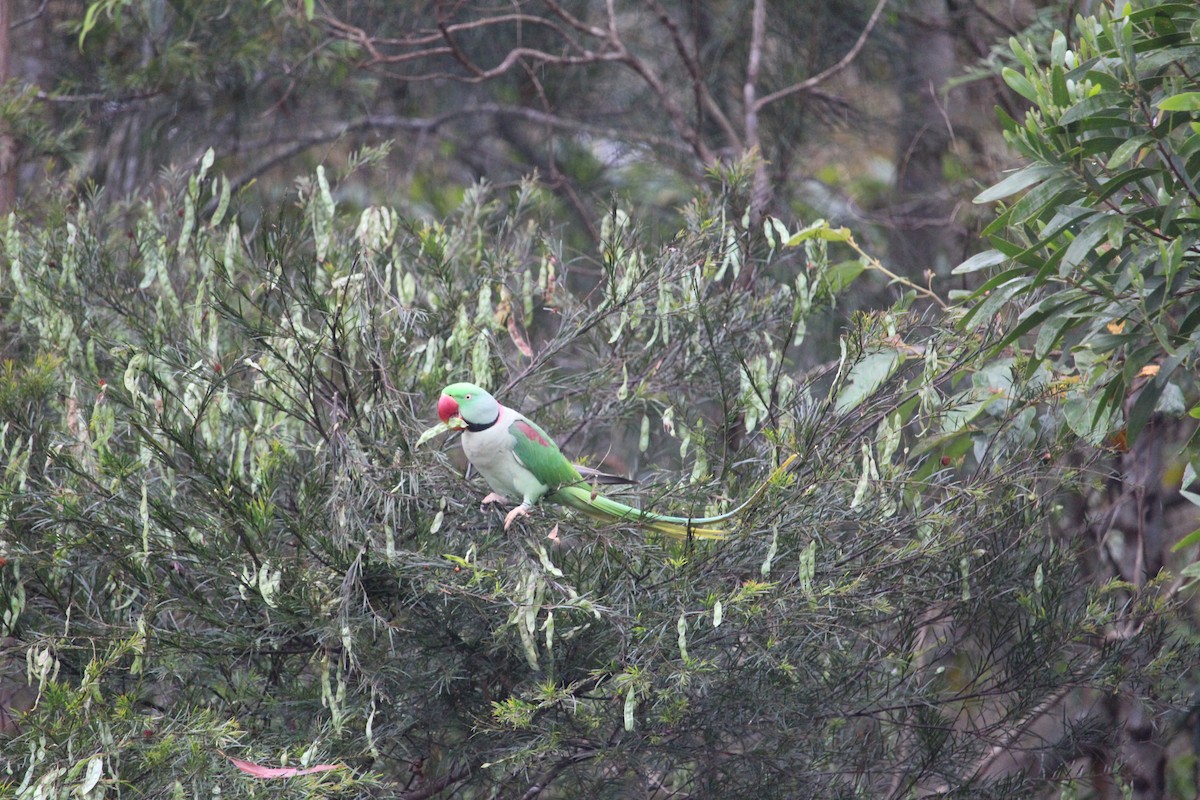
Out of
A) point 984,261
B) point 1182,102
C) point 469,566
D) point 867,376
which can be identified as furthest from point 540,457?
point 1182,102

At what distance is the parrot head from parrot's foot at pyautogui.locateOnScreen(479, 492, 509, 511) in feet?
0.61

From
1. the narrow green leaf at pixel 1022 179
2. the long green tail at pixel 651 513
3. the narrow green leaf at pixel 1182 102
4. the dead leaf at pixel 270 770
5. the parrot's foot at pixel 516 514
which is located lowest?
the dead leaf at pixel 270 770

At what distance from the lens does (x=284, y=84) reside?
5988 millimetres

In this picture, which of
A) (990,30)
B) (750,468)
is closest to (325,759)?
(750,468)

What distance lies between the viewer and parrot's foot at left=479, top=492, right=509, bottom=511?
2948mm

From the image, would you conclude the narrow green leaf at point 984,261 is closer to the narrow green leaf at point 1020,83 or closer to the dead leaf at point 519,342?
the narrow green leaf at point 1020,83

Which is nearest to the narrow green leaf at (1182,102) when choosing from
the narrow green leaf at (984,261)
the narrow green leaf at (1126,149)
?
the narrow green leaf at (1126,149)

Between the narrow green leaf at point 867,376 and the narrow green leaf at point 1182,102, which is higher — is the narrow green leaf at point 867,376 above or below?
below

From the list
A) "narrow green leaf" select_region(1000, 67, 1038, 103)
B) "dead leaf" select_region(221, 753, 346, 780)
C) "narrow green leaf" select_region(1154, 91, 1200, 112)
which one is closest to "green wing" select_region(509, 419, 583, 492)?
"dead leaf" select_region(221, 753, 346, 780)

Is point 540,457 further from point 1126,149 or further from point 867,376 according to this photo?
point 1126,149

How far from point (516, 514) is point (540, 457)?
5.7 inches

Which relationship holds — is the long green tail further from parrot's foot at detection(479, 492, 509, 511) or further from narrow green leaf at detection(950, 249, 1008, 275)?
narrow green leaf at detection(950, 249, 1008, 275)

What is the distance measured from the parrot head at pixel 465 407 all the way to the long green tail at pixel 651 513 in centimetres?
26

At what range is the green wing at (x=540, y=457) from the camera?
2.88 meters
